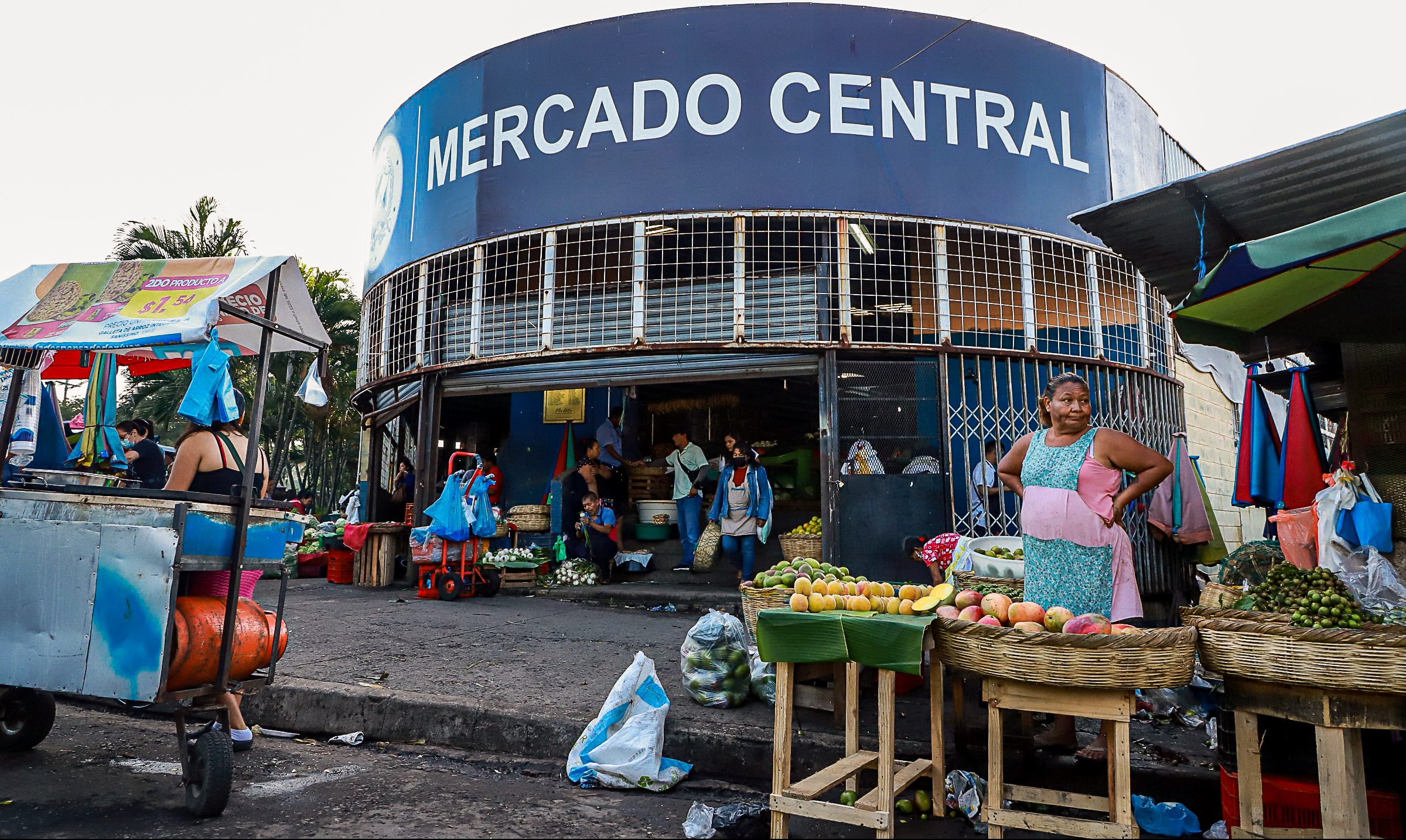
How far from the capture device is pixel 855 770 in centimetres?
376

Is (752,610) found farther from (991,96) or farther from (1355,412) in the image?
(991,96)

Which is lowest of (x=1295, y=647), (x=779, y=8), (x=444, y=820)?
(x=444, y=820)

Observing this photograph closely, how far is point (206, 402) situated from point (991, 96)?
9339 mm

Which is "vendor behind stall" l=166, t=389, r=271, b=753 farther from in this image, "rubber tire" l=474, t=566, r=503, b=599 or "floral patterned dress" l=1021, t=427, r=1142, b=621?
"rubber tire" l=474, t=566, r=503, b=599

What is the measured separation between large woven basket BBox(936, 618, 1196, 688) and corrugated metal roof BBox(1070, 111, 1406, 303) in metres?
2.59

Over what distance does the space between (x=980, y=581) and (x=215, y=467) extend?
4.57m

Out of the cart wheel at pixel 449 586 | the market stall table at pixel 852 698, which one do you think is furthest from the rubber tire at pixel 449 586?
the market stall table at pixel 852 698

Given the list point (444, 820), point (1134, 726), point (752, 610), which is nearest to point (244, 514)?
point (444, 820)

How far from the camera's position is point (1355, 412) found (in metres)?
5.23

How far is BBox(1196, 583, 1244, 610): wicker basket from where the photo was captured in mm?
4598

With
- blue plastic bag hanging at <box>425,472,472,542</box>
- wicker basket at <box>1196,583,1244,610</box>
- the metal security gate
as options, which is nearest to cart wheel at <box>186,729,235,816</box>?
wicker basket at <box>1196,583,1244,610</box>

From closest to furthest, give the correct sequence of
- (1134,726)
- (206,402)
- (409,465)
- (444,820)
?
(444,820)
(206,402)
(1134,726)
(409,465)

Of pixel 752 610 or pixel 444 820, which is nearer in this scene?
pixel 444 820

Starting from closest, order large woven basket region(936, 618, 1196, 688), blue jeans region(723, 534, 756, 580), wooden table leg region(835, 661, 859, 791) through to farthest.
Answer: large woven basket region(936, 618, 1196, 688)
wooden table leg region(835, 661, 859, 791)
blue jeans region(723, 534, 756, 580)
